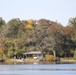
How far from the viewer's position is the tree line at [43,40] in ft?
316

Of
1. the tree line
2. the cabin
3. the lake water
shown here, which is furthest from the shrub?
the lake water

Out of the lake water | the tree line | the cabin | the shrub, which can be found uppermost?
the tree line

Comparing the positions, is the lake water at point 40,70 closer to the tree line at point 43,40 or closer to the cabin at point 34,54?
the tree line at point 43,40

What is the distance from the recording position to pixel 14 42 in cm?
10212

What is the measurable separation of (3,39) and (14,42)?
147 inches

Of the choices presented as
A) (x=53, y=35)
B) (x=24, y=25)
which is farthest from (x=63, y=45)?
(x=24, y=25)

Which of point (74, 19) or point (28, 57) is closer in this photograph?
point (28, 57)

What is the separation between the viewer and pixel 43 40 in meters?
98.6

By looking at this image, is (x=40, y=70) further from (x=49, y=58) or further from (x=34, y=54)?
(x=34, y=54)

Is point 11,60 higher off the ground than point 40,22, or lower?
lower

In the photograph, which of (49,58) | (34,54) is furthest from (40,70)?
(34,54)

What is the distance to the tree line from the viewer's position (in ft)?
316

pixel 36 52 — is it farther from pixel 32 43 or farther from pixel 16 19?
pixel 16 19

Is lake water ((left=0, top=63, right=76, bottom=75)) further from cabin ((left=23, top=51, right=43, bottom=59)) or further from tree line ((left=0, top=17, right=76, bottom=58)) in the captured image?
cabin ((left=23, top=51, right=43, bottom=59))
